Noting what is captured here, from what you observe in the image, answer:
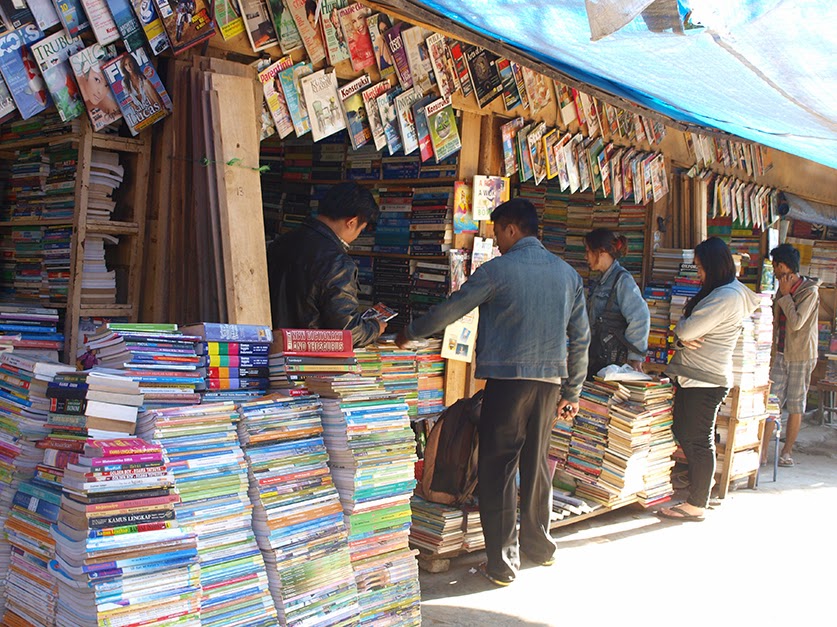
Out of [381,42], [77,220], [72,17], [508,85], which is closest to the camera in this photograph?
[72,17]

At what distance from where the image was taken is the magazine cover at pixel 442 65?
4.82 m

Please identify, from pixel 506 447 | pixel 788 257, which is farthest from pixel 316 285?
pixel 788 257

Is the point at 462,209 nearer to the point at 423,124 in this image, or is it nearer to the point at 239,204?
the point at 423,124

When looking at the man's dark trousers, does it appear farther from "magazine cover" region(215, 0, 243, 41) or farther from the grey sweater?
"magazine cover" region(215, 0, 243, 41)

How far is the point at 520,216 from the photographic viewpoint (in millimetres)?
4352

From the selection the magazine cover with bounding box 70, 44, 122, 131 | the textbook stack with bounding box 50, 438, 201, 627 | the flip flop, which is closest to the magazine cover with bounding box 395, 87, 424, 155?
the magazine cover with bounding box 70, 44, 122, 131

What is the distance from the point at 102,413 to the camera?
2.47 meters

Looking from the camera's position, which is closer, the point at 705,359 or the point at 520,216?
the point at 520,216

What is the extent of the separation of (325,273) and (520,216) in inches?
45.8

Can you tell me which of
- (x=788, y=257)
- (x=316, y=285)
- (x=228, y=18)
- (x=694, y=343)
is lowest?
(x=694, y=343)

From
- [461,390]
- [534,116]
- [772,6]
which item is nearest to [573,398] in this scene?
[461,390]

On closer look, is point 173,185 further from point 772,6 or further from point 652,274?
point 652,274

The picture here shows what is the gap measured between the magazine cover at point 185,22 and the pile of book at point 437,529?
106 inches

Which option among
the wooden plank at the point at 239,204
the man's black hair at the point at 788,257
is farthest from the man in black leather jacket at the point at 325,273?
the man's black hair at the point at 788,257
